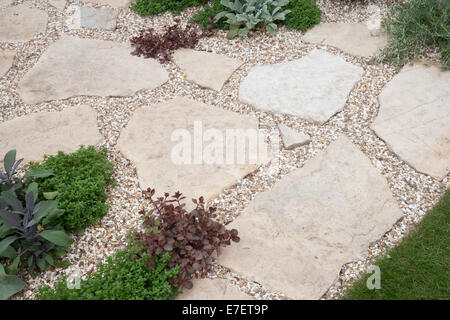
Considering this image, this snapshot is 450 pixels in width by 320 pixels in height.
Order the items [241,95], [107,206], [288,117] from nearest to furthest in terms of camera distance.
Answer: [107,206] < [288,117] < [241,95]

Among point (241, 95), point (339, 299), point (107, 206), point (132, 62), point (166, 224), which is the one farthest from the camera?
point (132, 62)

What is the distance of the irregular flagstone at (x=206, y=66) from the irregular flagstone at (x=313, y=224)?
1472 mm

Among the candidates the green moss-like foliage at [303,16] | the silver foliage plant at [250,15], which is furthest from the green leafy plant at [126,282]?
the green moss-like foliage at [303,16]

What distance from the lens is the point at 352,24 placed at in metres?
4.92

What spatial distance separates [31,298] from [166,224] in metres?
1.01

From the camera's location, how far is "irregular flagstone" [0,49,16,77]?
177 inches

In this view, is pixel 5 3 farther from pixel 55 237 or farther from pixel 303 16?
pixel 55 237

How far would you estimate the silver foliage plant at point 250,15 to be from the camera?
185 inches

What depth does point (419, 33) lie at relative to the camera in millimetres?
4316

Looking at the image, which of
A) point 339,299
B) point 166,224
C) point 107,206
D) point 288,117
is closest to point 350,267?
point 339,299

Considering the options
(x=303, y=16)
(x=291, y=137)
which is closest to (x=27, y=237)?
(x=291, y=137)

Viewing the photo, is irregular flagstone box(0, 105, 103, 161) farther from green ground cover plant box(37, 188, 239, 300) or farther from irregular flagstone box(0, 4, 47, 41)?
irregular flagstone box(0, 4, 47, 41)

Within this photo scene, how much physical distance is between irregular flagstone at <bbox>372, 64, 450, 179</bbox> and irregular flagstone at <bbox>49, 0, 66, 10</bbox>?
4.48m

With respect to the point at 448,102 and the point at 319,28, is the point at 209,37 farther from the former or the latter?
the point at 448,102
